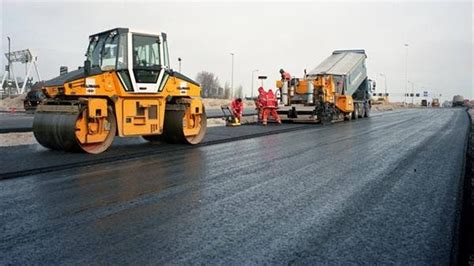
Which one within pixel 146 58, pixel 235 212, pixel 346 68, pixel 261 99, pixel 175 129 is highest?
pixel 346 68

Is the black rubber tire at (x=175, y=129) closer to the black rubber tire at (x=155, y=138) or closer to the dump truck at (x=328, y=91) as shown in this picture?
the black rubber tire at (x=155, y=138)

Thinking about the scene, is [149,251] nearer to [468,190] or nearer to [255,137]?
[468,190]

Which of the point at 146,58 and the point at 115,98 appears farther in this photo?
the point at 146,58

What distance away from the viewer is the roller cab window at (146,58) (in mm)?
10836

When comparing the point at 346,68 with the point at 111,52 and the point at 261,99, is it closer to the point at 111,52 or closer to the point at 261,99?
the point at 261,99

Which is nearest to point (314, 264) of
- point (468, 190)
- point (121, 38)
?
point (468, 190)

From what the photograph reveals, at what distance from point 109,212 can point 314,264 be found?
2595 millimetres

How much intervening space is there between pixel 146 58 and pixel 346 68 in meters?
16.3

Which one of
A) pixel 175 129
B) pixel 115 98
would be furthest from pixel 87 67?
pixel 175 129

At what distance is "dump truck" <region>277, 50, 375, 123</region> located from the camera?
21.7 m

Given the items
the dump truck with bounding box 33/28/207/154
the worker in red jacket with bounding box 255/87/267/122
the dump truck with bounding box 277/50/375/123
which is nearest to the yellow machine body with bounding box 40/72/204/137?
the dump truck with bounding box 33/28/207/154

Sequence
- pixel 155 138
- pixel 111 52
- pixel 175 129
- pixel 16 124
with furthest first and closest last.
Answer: pixel 16 124, pixel 155 138, pixel 175 129, pixel 111 52

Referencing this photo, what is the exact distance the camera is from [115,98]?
415 inches

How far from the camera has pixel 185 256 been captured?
3859mm
